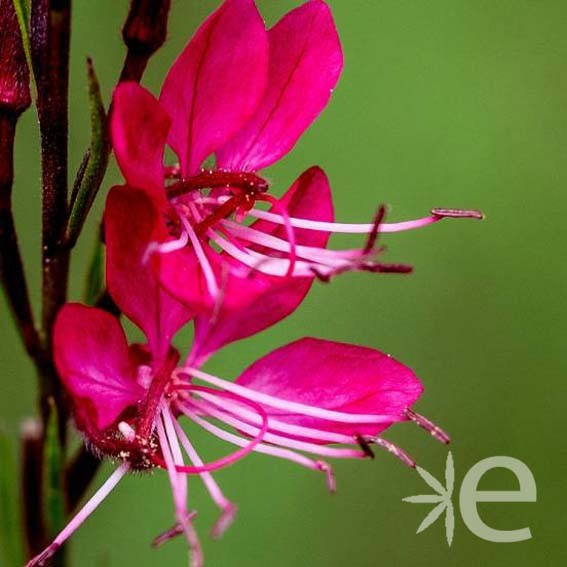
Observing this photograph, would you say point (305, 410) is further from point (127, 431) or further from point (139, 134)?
point (139, 134)

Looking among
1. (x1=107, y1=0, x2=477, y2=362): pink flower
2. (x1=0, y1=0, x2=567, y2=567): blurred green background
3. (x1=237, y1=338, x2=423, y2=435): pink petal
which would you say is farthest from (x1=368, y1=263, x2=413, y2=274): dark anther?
(x1=0, y1=0, x2=567, y2=567): blurred green background

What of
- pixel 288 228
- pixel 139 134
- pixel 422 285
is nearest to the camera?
Answer: pixel 139 134

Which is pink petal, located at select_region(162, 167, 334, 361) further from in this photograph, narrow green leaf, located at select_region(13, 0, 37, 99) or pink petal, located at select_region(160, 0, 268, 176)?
narrow green leaf, located at select_region(13, 0, 37, 99)

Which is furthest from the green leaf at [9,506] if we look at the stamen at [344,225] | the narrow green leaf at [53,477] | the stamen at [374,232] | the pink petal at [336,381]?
the stamen at [374,232]

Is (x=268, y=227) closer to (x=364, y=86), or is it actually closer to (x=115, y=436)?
(x=115, y=436)

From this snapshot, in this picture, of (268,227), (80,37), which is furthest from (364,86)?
(268,227)

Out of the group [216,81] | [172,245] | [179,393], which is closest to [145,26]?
[216,81]
